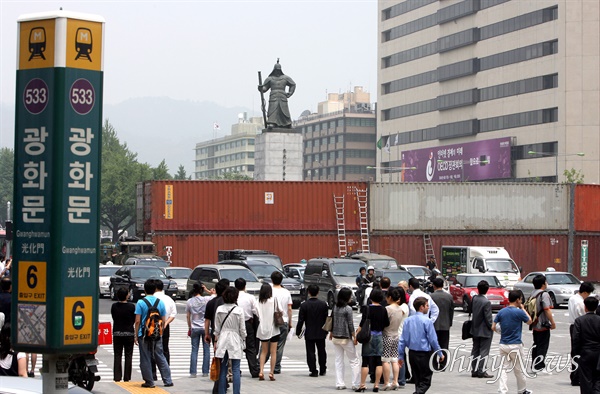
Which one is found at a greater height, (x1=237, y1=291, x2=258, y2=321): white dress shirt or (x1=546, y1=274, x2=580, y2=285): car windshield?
(x1=237, y1=291, x2=258, y2=321): white dress shirt

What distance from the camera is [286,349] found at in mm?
24344

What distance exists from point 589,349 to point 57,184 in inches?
351

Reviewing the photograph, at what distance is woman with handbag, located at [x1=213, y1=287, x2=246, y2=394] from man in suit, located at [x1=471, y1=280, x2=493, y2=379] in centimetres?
489

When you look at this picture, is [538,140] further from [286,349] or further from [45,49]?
[45,49]

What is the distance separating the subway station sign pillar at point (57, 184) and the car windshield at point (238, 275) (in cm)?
2493

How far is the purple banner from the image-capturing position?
348 feet

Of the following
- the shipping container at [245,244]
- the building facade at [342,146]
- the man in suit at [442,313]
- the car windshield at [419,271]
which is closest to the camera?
the man in suit at [442,313]

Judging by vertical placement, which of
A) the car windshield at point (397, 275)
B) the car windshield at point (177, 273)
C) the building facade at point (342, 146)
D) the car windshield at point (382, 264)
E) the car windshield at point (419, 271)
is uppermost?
the building facade at point (342, 146)

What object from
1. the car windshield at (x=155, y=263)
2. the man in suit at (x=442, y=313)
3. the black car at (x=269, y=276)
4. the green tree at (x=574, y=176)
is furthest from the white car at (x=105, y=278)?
the green tree at (x=574, y=176)

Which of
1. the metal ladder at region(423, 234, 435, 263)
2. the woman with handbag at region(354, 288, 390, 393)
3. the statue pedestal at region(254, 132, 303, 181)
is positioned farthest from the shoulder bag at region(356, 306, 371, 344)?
the statue pedestal at region(254, 132, 303, 181)

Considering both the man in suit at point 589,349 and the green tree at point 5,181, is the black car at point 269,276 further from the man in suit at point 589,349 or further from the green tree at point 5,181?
the green tree at point 5,181

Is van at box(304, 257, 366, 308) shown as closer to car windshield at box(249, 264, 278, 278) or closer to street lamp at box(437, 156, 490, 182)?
car windshield at box(249, 264, 278, 278)

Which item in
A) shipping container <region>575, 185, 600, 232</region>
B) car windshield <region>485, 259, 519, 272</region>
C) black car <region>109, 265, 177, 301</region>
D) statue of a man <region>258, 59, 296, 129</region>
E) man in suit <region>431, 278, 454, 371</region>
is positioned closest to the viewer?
man in suit <region>431, 278, 454, 371</region>

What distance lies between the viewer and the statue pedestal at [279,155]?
190 ft
